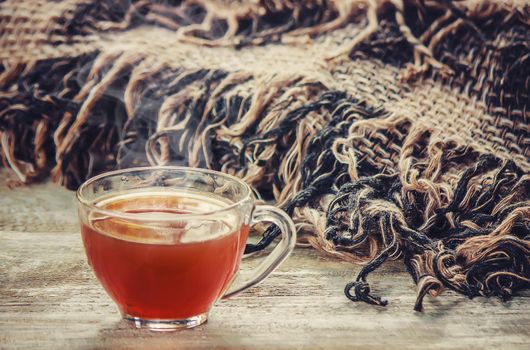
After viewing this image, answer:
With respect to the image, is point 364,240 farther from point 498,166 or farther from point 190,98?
point 190,98

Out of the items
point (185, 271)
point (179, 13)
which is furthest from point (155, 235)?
point (179, 13)

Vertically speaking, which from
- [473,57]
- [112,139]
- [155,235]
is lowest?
[112,139]

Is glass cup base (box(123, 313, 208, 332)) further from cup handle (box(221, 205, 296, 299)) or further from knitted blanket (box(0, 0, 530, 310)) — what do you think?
knitted blanket (box(0, 0, 530, 310))

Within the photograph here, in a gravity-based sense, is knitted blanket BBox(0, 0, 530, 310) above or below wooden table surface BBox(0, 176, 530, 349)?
above

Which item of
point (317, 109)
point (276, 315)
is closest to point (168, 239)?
point (276, 315)

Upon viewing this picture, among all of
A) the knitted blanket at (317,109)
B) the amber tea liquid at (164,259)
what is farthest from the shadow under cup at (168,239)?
the knitted blanket at (317,109)

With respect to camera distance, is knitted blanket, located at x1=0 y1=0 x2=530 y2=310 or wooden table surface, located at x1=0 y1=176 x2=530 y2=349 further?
knitted blanket, located at x1=0 y1=0 x2=530 y2=310

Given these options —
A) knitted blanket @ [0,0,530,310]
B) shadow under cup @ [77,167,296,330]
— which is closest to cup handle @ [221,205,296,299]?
shadow under cup @ [77,167,296,330]
